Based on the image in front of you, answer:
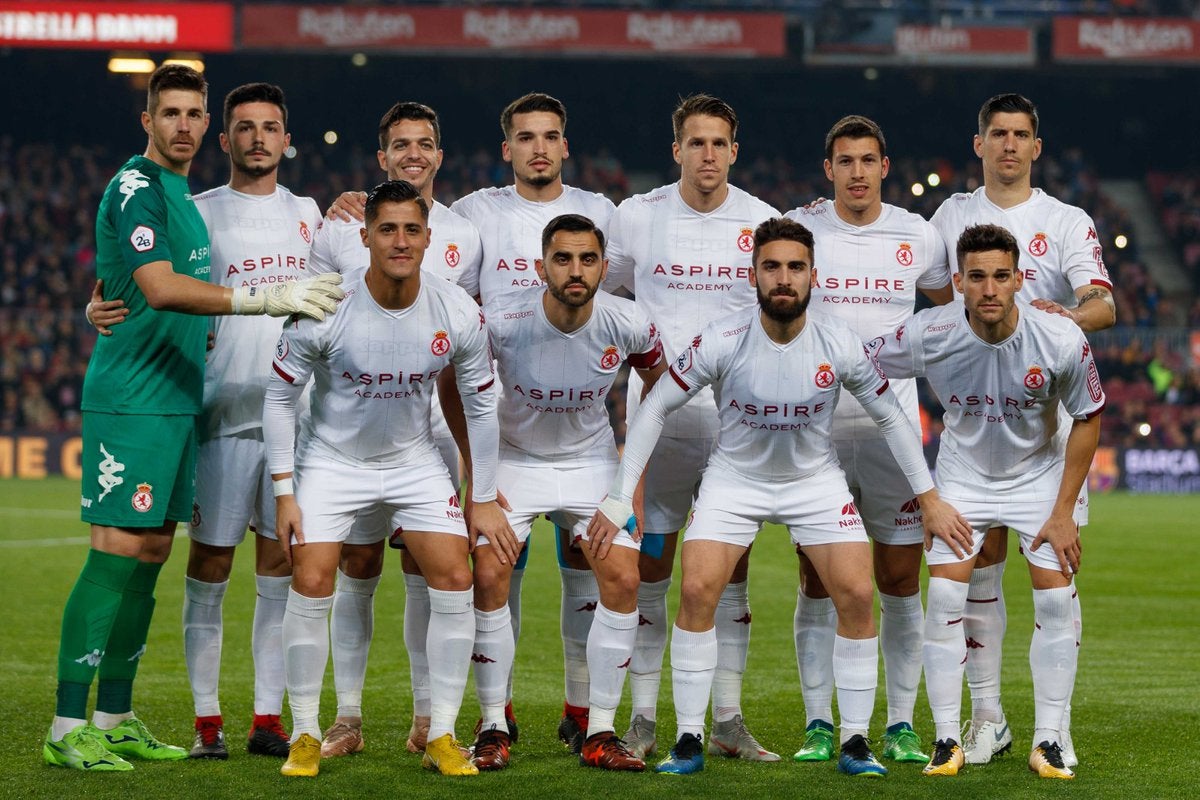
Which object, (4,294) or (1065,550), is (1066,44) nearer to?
(4,294)

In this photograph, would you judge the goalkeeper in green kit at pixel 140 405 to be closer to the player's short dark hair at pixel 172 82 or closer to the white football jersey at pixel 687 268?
the player's short dark hair at pixel 172 82

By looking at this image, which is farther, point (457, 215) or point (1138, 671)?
point (1138, 671)

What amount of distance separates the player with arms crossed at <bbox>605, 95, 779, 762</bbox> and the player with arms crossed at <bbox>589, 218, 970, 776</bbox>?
0.50m

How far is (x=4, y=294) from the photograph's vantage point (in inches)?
1116

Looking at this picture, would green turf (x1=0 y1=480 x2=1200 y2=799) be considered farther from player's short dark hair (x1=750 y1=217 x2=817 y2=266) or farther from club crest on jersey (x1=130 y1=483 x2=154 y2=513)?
player's short dark hair (x1=750 y1=217 x2=817 y2=266)

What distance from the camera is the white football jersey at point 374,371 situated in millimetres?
6090

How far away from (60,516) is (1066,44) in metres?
22.6

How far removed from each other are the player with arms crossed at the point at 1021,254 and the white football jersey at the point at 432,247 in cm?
224

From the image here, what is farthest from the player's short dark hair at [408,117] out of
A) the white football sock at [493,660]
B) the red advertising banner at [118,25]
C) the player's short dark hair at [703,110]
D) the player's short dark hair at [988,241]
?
the red advertising banner at [118,25]

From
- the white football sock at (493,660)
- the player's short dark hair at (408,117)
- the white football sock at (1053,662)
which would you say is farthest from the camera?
the player's short dark hair at (408,117)

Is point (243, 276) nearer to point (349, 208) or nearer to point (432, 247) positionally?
point (349, 208)

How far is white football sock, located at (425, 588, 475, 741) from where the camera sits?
243 inches

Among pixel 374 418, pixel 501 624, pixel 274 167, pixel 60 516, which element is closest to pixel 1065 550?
pixel 501 624

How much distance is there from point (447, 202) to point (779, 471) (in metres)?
24.8
